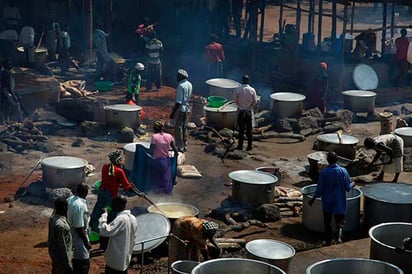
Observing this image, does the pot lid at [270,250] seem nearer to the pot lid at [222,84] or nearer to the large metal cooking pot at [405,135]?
the large metal cooking pot at [405,135]

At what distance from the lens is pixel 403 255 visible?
28.5 feet

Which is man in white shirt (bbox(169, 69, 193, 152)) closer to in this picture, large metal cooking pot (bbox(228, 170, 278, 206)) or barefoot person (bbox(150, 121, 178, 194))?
barefoot person (bbox(150, 121, 178, 194))

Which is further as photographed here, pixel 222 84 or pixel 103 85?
pixel 103 85

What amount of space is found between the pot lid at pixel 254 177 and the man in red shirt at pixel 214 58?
983cm

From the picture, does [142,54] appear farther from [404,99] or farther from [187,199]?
[187,199]

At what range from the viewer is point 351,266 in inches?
322

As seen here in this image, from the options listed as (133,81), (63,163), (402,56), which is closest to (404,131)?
(133,81)

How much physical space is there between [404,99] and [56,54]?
11223 mm

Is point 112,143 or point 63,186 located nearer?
point 63,186

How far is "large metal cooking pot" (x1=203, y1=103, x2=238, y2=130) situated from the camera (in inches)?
683

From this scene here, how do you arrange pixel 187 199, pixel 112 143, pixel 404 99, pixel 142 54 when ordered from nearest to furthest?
pixel 187 199, pixel 112 143, pixel 404 99, pixel 142 54

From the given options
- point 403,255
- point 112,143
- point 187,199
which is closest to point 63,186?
point 187,199

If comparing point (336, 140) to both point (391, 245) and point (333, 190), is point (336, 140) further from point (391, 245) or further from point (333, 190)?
point (391, 245)

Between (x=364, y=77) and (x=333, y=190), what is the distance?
11200mm
